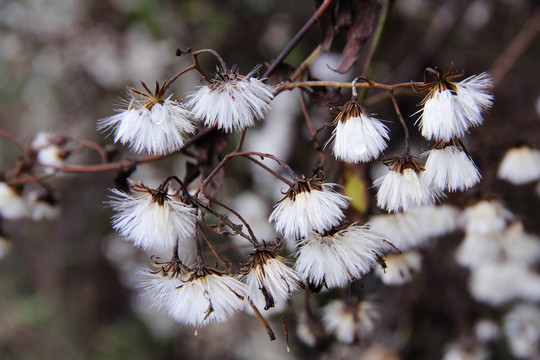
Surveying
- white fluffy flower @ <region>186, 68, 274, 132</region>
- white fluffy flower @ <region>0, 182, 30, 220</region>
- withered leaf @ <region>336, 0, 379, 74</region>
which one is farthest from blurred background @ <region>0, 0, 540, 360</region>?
white fluffy flower @ <region>186, 68, 274, 132</region>

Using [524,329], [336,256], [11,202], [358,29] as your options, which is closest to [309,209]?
[336,256]

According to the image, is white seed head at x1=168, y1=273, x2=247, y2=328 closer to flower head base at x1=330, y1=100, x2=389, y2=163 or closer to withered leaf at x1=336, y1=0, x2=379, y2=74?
flower head base at x1=330, y1=100, x2=389, y2=163

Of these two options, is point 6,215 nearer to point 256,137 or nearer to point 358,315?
point 358,315

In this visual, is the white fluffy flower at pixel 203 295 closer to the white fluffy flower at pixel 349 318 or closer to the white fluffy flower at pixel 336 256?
the white fluffy flower at pixel 336 256

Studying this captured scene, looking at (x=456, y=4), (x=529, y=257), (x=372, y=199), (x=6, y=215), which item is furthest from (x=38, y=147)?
(x=456, y=4)

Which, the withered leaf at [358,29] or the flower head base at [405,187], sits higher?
Result: the withered leaf at [358,29]

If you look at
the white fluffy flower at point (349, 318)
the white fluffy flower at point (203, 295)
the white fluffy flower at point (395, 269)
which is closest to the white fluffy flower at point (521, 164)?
the white fluffy flower at point (395, 269)
